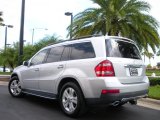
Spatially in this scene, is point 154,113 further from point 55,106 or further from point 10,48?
point 10,48

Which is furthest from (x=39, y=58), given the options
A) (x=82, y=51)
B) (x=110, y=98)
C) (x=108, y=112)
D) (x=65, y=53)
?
(x=110, y=98)

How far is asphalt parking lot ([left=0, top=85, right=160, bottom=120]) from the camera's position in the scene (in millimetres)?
Result: 7090

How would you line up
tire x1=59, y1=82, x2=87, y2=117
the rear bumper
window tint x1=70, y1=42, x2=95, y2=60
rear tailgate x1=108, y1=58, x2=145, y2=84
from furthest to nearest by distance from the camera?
window tint x1=70, y1=42, x2=95, y2=60 < tire x1=59, y1=82, x2=87, y2=117 < rear tailgate x1=108, y1=58, x2=145, y2=84 < the rear bumper

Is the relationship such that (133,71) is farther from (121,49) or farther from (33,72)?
(33,72)

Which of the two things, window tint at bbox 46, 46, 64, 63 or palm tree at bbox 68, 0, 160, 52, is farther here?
palm tree at bbox 68, 0, 160, 52

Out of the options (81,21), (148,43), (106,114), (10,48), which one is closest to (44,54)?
(106,114)

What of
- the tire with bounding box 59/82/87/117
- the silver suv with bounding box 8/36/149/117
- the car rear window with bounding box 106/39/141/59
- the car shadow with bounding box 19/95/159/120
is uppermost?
the car rear window with bounding box 106/39/141/59

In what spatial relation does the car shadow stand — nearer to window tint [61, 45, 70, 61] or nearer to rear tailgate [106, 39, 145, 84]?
rear tailgate [106, 39, 145, 84]

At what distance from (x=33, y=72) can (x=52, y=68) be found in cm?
103

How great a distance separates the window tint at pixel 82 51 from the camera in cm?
698

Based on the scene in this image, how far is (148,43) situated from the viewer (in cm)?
1800

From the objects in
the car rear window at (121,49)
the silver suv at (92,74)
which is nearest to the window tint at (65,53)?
the silver suv at (92,74)

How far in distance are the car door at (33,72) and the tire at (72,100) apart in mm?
1338

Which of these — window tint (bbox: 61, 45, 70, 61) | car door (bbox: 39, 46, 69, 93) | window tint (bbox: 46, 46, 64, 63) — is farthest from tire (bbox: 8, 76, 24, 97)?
window tint (bbox: 61, 45, 70, 61)
